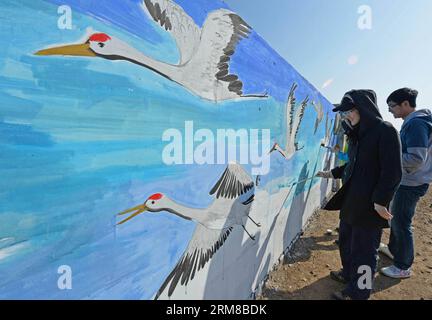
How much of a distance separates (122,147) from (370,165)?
2.19 metres

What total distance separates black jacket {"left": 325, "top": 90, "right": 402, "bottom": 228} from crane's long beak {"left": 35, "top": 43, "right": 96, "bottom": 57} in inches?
90.3

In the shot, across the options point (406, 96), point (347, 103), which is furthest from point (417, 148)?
point (347, 103)

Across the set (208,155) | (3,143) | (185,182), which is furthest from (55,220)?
(208,155)

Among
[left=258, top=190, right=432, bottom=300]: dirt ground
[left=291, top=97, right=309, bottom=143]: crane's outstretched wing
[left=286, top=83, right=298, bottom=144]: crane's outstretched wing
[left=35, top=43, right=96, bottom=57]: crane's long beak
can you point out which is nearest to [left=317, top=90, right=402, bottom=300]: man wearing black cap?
[left=258, top=190, right=432, bottom=300]: dirt ground

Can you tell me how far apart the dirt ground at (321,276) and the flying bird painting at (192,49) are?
7.20 ft

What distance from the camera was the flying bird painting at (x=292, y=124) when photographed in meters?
3.16

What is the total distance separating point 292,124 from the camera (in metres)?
3.38

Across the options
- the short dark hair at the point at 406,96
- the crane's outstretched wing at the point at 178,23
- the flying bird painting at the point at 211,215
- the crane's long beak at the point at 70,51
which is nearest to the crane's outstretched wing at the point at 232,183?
the flying bird painting at the point at 211,215

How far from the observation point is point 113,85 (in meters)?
1.04

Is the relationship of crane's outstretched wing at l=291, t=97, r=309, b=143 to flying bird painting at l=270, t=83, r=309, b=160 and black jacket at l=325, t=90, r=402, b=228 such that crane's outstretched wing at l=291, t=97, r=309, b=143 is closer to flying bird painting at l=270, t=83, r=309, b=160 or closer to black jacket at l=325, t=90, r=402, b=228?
flying bird painting at l=270, t=83, r=309, b=160

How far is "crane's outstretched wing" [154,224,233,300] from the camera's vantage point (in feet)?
4.77

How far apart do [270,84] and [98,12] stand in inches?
71.8

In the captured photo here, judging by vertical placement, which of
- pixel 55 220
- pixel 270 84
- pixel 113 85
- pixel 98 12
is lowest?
pixel 55 220

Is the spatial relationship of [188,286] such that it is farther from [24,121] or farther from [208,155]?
[24,121]
